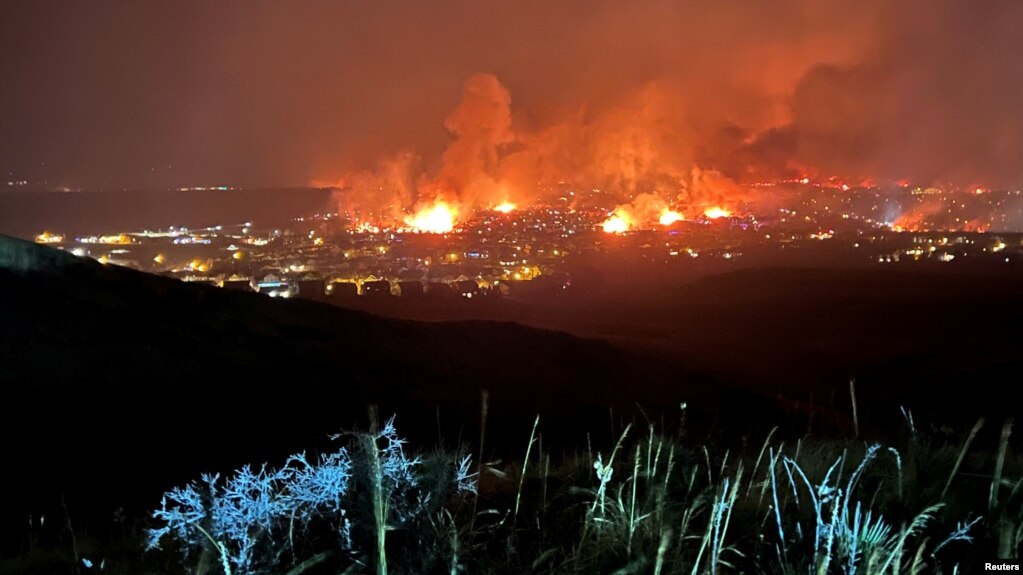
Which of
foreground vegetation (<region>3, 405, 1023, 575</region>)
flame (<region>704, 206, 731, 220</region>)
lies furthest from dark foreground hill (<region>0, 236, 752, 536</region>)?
flame (<region>704, 206, 731, 220</region>)

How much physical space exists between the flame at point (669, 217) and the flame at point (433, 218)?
17.3m

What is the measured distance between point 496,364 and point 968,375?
431 inches

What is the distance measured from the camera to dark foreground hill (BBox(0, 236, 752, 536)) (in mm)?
8539

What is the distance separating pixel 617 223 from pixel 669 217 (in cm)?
478

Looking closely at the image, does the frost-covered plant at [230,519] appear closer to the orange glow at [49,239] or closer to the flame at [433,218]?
the flame at [433,218]

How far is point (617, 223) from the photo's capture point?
59.3 meters

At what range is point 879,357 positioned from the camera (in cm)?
2230

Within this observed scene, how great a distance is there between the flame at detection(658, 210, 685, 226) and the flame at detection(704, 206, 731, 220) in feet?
9.57

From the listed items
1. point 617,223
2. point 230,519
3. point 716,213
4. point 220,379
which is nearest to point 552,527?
point 230,519

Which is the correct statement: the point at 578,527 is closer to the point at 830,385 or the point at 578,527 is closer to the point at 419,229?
the point at 830,385

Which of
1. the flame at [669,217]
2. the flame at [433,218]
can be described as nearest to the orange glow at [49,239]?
the flame at [433,218]

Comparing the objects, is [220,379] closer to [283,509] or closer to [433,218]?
[283,509]

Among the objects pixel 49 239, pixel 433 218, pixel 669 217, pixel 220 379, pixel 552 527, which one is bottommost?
pixel 552 527

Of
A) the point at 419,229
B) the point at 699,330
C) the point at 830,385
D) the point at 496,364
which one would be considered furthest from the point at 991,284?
the point at 419,229
